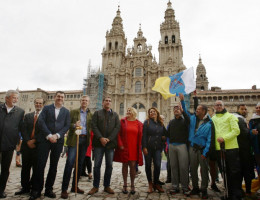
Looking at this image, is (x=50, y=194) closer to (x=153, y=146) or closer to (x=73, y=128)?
(x=73, y=128)

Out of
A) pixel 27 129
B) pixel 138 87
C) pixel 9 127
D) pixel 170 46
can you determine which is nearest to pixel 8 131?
pixel 9 127

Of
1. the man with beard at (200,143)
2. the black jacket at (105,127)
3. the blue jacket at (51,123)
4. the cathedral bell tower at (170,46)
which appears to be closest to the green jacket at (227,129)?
the man with beard at (200,143)

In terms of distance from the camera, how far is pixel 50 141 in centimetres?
380

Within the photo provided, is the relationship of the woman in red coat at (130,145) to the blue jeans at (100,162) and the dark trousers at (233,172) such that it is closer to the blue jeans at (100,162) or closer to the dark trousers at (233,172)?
the blue jeans at (100,162)

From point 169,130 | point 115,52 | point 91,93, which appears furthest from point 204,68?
point 169,130

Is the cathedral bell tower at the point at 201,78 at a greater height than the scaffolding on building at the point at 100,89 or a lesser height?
greater

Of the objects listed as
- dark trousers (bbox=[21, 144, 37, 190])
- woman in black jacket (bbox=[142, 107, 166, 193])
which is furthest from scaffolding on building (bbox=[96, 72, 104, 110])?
woman in black jacket (bbox=[142, 107, 166, 193])

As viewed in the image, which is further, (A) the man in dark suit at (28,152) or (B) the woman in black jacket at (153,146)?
(B) the woman in black jacket at (153,146)

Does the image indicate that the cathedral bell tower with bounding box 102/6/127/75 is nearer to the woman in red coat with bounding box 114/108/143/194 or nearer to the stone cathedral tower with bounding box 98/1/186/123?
the stone cathedral tower with bounding box 98/1/186/123

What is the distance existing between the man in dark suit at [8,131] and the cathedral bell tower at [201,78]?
50042mm

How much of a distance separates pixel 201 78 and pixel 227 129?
5099 cm

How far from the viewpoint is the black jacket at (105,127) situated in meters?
4.21

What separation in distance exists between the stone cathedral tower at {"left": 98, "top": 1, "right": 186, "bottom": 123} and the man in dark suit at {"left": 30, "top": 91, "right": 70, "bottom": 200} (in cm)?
3017

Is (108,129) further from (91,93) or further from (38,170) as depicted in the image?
(91,93)
